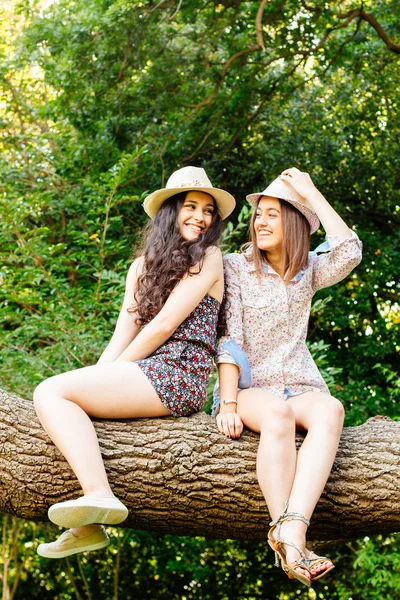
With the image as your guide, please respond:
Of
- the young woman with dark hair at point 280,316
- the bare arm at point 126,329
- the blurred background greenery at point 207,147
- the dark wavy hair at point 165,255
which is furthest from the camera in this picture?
the blurred background greenery at point 207,147

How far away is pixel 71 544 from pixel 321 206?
1537mm

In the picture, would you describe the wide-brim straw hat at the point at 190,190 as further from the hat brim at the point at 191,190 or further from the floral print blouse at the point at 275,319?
the floral print blouse at the point at 275,319

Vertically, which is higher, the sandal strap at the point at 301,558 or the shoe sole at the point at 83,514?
the shoe sole at the point at 83,514

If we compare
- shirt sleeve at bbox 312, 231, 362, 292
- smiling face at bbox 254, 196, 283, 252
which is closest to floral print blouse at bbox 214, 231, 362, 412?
shirt sleeve at bbox 312, 231, 362, 292

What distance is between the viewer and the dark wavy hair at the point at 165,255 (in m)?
2.80

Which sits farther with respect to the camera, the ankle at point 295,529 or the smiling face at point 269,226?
Answer: the smiling face at point 269,226

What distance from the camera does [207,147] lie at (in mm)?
7086

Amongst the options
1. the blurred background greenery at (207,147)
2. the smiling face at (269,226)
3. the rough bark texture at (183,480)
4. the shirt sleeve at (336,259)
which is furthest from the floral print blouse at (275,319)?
the blurred background greenery at (207,147)

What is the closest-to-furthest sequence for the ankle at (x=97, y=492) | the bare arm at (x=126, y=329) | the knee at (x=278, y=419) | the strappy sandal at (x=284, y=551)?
the strappy sandal at (x=284, y=551)
the ankle at (x=97, y=492)
the knee at (x=278, y=419)
the bare arm at (x=126, y=329)

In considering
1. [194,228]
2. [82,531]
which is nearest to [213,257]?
[194,228]

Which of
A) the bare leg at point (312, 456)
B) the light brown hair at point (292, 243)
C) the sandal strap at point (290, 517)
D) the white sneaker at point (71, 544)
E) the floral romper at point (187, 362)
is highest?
the light brown hair at point (292, 243)

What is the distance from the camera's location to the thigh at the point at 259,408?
249 centimetres

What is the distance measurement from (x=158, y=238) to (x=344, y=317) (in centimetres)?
444

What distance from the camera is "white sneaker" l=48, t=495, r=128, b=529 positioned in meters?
2.25
